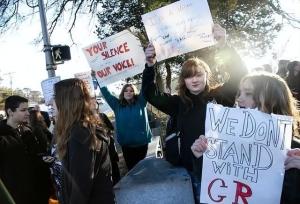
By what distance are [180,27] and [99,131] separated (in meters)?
1.62

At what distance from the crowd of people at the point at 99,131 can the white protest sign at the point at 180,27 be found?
0.55 ft

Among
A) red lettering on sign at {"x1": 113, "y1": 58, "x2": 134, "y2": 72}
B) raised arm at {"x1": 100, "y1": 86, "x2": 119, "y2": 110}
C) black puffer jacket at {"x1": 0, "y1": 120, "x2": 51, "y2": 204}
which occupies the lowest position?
black puffer jacket at {"x1": 0, "y1": 120, "x2": 51, "y2": 204}

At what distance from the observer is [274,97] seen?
8.63 feet

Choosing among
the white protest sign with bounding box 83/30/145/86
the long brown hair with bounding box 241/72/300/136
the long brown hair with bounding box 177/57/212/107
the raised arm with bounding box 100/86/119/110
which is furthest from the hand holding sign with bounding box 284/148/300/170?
the raised arm with bounding box 100/86/119/110

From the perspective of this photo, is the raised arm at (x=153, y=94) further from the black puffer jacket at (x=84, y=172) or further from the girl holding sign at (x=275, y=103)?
the girl holding sign at (x=275, y=103)

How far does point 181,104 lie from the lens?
3.63 m

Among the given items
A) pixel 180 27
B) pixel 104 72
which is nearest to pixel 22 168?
pixel 104 72

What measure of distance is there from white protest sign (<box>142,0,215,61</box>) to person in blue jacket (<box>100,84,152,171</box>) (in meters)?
1.63

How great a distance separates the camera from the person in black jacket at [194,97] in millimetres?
3484

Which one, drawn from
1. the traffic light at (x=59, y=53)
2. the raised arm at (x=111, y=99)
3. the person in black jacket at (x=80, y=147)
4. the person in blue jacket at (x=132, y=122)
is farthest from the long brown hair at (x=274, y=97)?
the traffic light at (x=59, y=53)

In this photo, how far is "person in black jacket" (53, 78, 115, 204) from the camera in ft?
9.89

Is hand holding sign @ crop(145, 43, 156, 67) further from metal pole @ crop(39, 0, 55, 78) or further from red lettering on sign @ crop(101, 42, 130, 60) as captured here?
metal pole @ crop(39, 0, 55, 78)

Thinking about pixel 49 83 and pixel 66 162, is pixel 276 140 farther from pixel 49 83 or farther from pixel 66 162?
pixel 49 83

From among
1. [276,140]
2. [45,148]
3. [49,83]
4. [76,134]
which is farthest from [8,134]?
[49,83]
